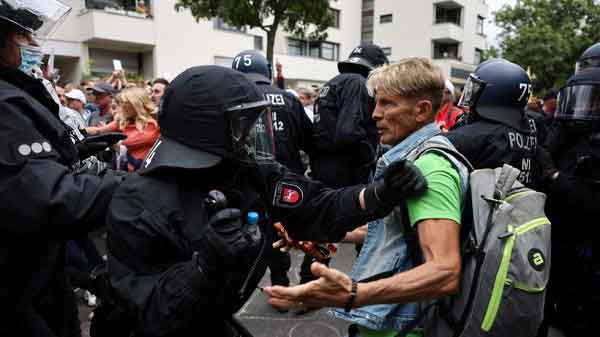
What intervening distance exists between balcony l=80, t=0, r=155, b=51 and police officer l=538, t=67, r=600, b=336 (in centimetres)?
1715

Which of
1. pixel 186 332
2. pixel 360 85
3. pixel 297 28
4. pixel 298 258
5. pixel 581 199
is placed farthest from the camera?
pixel 297 28

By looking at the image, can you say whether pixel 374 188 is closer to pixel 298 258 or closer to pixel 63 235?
pixel 63 235

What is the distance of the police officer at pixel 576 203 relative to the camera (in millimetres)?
2400

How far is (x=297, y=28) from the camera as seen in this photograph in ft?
41.1

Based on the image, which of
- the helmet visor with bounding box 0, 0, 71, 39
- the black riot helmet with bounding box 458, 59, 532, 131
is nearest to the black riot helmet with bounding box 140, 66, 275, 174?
the helmet visor with bounding box 0, 0, 71, 39

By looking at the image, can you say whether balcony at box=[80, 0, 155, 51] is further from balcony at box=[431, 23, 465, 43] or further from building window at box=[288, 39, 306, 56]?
balcony at box=[431, 23, 465, 43]

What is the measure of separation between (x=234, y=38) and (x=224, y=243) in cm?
2067

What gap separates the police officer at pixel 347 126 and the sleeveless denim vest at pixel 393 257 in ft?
5.62

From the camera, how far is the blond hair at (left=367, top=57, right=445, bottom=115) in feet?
5.28

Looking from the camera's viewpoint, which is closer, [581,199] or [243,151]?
[243,151]

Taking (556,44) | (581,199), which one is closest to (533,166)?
(581,199)

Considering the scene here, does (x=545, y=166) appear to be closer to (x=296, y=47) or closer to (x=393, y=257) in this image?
(x=393, y=257)

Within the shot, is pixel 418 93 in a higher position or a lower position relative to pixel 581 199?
higher

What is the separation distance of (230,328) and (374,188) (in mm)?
788
